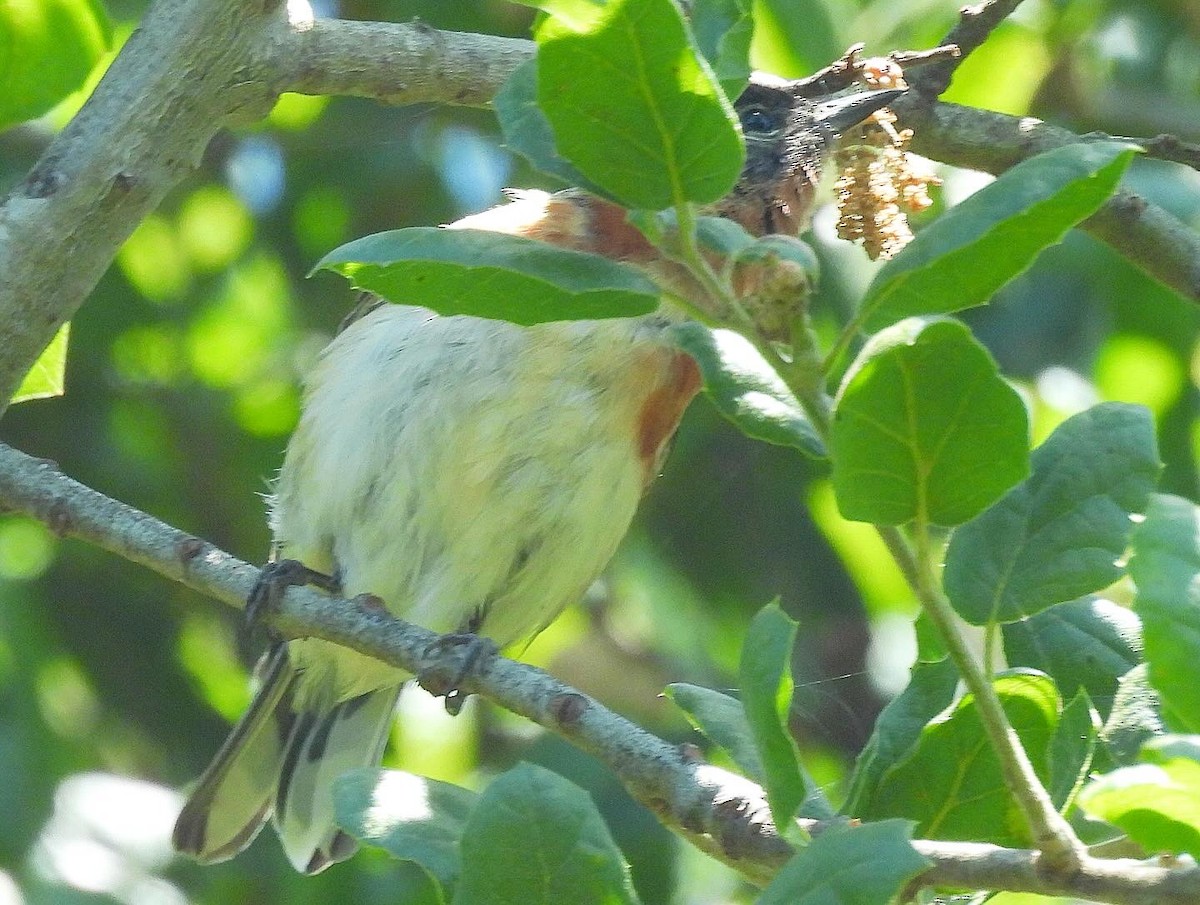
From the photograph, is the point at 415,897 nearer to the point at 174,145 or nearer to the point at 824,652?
the point at 824,652

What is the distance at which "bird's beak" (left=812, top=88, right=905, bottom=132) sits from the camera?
2.81m

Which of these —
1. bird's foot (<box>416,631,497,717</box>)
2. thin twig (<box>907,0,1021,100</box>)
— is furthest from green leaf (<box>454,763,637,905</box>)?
thin twig (<box>907,0,1021,100</box>)

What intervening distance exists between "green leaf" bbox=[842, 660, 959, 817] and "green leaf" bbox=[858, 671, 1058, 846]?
3 cm

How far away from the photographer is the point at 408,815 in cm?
157

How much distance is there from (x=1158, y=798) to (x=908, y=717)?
1.89ft

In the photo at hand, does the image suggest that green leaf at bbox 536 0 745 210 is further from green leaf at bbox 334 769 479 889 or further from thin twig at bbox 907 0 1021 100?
thin twig at bbox 907 0 1021 100

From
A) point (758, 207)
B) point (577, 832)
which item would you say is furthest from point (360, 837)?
point (758, 207)

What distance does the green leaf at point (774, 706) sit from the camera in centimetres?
148

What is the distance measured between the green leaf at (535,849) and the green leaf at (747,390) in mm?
368

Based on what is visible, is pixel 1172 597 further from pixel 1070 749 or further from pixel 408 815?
pixel 408 815

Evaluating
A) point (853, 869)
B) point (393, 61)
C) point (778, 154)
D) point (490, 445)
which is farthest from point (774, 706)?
point (778, 154)

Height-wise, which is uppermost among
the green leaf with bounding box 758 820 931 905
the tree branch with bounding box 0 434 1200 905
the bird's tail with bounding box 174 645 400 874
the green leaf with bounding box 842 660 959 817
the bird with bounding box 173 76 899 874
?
the green leaf with bounding box 758 820 931 905

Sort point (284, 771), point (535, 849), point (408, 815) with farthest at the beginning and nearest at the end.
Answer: point (284, 771), point (408, 815), point (535, 849)

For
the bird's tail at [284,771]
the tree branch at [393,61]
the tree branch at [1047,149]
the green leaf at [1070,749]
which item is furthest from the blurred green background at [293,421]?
the green leaf at [1070,749]
